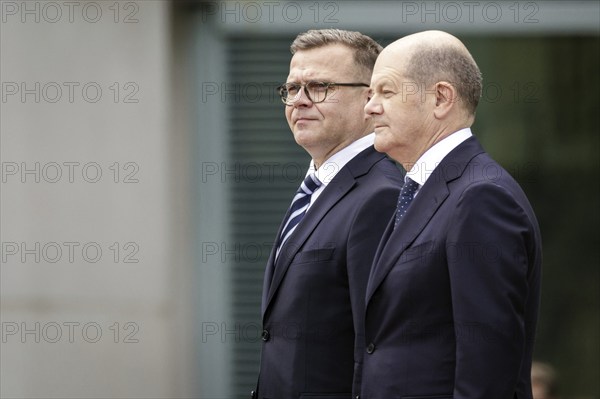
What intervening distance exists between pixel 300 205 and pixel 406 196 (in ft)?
1.95

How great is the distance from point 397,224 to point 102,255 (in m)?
3.39

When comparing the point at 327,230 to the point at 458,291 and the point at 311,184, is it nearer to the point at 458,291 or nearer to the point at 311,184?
the point at 311,184

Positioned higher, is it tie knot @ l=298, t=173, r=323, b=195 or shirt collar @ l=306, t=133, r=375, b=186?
shirt collar @ l=306, t=133, r=375, b=186

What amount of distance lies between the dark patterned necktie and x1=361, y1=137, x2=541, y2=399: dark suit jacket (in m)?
0.07

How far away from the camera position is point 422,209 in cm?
310

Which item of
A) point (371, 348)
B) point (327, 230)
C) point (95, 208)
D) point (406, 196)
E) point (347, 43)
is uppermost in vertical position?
point (347, 43)

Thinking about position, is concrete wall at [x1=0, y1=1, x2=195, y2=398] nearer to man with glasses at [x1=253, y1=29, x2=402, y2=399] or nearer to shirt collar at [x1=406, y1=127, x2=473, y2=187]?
man with glasses at [x1=253, y1=29, x2=402, y2=399]

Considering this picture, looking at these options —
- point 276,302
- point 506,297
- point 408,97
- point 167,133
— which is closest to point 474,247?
point 506,297


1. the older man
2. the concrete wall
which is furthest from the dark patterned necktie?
the concrete wall

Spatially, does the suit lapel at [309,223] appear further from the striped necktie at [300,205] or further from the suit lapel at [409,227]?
the suit lapel at [409,227]

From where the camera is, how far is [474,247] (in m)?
2.87

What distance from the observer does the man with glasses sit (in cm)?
341

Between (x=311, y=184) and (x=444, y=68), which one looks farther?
(x=311, y=184)

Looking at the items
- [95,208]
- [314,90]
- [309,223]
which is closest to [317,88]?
[314,90]
